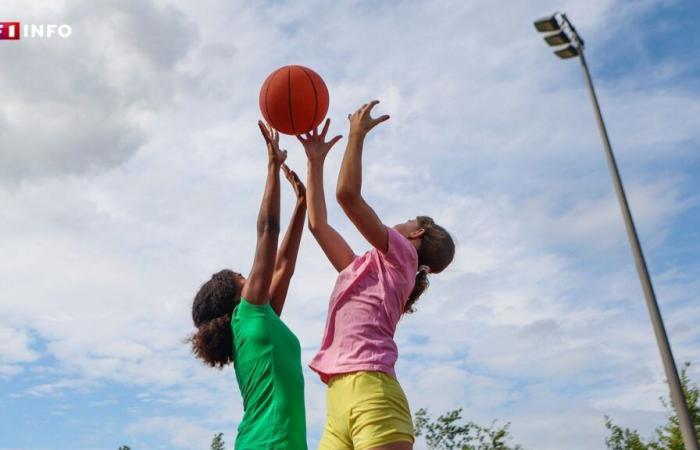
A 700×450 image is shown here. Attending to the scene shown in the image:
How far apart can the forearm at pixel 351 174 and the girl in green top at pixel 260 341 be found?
44 cm

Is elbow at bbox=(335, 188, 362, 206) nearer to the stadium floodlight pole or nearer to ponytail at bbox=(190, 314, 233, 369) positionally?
ponytail at bbox=(190, 314, 233, 369)

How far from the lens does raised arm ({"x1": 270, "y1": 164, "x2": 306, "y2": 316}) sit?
15.1 ft

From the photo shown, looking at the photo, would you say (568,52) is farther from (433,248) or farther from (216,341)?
(216,341)

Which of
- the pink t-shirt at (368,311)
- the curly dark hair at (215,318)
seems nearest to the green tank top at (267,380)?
the curly dark hair at (215,318)

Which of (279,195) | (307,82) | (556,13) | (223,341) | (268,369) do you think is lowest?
(268,369)

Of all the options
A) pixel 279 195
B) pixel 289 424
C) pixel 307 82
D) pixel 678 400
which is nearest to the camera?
pixel 289 424

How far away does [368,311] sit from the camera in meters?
4.19

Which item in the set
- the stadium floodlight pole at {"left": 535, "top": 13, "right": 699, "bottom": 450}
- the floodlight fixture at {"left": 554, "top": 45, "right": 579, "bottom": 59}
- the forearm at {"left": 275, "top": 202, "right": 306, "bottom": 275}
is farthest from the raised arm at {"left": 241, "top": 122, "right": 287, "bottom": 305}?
the floodlight fixture at {"left": 554, "top": 45, "right": 579, "bottom": 59}

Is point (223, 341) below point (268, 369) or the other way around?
the other way around

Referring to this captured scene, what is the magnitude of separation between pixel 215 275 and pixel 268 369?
2.74 feet

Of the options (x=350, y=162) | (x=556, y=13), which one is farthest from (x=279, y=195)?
(x=556, y=13)

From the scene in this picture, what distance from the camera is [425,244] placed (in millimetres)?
4648

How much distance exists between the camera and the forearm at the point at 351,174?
164 inches

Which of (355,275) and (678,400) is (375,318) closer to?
(355,275)
